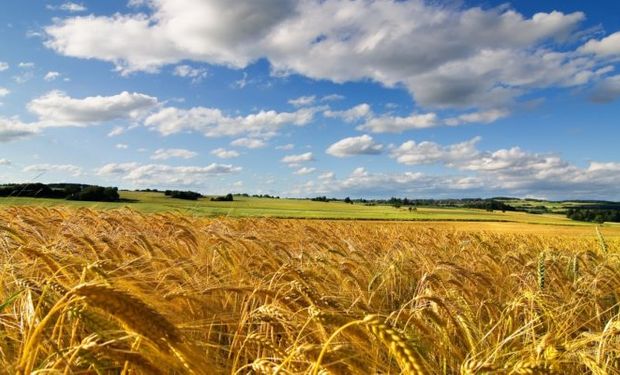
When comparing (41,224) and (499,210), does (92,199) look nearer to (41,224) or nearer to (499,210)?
→ (41,224)

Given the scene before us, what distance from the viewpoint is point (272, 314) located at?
188 centimetres

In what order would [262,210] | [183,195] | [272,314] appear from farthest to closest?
[183,195] < [262,210] < [272,314]

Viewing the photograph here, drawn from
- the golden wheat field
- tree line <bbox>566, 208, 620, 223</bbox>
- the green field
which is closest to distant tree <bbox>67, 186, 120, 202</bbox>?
the green field

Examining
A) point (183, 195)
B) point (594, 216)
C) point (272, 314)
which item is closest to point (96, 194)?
point (183, 195)

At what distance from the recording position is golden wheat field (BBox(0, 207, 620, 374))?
1393 mm

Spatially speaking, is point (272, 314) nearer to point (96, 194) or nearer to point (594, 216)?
point (96, 194)

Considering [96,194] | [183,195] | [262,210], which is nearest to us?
[96,194]

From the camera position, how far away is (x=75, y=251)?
161 inches

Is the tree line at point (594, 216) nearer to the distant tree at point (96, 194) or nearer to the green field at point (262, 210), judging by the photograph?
the green field at point (262, 210)

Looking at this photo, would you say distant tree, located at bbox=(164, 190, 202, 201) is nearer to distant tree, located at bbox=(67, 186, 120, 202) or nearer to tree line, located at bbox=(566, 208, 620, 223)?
distant tree, located at bbox=(67, 186, 120, 202)

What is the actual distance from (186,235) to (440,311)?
3.73 m

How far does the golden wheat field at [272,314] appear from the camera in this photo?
139 centimetres

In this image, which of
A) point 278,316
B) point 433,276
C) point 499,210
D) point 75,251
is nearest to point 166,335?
point 278,316

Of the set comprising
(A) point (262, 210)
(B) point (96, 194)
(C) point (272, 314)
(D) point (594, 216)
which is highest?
(B) point (96, 194)
